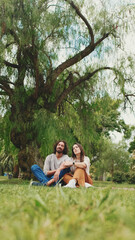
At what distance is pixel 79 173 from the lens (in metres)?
5.91

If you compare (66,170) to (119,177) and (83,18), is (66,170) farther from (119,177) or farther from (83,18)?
(119,177)

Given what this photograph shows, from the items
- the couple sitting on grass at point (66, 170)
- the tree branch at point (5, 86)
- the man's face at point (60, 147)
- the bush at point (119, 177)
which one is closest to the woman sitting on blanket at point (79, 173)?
the couple sitting on grass at point (66, 170)

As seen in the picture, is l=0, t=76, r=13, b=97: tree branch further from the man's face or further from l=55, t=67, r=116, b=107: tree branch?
the man's face

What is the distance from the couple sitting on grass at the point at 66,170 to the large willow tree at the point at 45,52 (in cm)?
333

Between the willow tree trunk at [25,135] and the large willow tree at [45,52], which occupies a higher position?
the large willow tree at [45,52]

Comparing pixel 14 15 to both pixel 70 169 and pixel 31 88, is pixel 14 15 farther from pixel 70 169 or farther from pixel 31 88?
pixel 70 169

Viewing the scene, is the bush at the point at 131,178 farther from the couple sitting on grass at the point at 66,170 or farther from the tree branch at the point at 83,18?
the couple sitting on grass at the point at 66,170

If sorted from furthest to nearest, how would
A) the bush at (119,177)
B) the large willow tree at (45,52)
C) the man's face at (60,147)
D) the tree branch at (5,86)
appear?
the bush at (119,177) → the tree branch at (5,86) → the large willow tree at (45,52) → the man's face at (60,147)

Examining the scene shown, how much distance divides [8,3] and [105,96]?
Result: 199 inches

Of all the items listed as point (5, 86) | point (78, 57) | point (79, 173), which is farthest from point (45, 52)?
point (79, 173)

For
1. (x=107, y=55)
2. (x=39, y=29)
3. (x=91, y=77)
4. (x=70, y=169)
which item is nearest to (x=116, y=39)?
(x=107, y=55)

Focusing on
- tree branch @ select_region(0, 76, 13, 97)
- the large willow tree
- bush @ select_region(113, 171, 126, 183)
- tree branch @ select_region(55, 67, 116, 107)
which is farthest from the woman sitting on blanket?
bush @ select_region(113, 171, 126, 183)

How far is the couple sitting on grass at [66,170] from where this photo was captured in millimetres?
5921

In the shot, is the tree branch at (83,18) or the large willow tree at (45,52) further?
the tree branch at (83,18)
